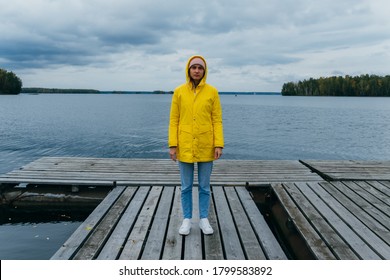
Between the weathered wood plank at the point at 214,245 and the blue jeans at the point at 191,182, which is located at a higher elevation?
the blue jeans at the point at 191,182

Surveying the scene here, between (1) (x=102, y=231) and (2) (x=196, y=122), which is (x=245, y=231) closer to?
(2) (x=196, y=122)

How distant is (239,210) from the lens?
5668 mm

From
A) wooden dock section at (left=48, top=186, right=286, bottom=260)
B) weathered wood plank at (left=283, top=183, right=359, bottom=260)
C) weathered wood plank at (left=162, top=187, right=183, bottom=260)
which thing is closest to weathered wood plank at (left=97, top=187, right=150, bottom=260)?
wooden dock section at (left=48, top=186, right=286, bottom=260)

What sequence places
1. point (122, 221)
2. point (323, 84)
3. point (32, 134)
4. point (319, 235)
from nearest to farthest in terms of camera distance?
point (319, 235) → point (122, 221) → point (32, 134) → point (323, 84)

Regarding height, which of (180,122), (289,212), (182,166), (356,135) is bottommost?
(356,135)

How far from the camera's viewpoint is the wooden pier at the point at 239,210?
14.0 ft

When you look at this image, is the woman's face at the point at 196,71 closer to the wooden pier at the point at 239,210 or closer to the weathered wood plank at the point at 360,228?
the wooden pier at the point at 239,210

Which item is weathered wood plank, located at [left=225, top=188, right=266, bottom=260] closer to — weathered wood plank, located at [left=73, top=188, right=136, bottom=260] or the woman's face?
weathered wood plank, located at [left=73, top=188, right=136, bottom=260]

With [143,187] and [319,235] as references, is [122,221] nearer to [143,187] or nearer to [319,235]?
[143,187]

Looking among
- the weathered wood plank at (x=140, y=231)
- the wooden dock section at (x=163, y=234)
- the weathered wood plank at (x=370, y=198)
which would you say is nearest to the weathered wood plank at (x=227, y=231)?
the wooden dock section at (x=163, y=234)

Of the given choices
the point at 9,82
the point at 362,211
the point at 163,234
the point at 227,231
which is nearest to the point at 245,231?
the point at 227,231

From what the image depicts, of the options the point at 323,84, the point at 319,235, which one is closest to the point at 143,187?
the point at 319,235
